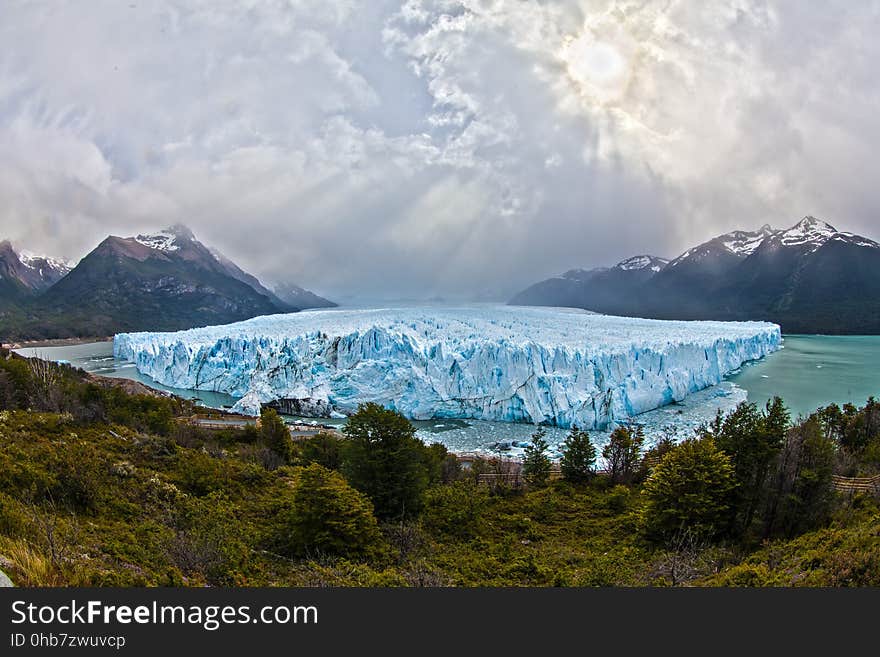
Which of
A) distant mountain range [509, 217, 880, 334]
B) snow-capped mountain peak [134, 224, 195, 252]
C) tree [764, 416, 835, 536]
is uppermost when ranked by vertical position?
snow-capped mountain peak [134, 224, 195, 252]

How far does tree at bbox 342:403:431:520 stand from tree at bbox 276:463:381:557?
8.48 ft

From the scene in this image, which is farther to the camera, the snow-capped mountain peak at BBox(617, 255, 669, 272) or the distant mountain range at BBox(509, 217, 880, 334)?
the snow-capped mountain peak at BBox(617, 255, 669, 272)

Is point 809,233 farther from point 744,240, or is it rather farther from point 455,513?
point 455,513

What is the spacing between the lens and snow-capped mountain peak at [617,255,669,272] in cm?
15581

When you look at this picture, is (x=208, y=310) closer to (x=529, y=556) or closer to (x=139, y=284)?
(x=139, y=284)

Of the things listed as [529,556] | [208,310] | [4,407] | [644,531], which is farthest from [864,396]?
[208,310]

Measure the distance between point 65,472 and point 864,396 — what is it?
42361 millimetres

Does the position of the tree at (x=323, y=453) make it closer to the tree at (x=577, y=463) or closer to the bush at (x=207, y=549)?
the tree at (x=577, y=463)

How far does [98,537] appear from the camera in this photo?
6.54m

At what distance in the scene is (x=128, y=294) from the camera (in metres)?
109

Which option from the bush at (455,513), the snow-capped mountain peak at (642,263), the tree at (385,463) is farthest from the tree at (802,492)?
the snow-capped mountain peak at (642,263)

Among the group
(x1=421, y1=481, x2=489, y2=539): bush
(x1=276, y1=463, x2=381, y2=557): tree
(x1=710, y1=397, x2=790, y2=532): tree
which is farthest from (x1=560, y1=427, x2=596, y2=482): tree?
(x1=276, y1=463, x2=381, y2=557): tree

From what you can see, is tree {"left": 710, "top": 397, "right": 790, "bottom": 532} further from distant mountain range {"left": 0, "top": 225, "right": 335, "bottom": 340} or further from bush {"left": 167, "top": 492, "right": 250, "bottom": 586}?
distant mountain range {"left": 0, "top": 225, "right": 335, "bottom": 340}

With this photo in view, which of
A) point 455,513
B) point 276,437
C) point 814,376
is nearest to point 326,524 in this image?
point 455,513
